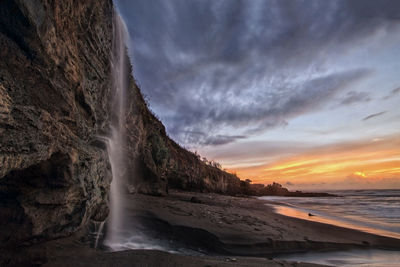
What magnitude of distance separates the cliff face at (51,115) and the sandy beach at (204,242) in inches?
25.2

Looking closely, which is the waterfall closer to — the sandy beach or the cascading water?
the cascading water

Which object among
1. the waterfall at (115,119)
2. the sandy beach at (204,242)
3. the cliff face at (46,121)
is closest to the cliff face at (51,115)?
the cliff face at (46,121)

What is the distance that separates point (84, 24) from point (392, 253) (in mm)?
10167

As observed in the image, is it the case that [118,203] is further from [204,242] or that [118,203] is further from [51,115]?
[51,115]

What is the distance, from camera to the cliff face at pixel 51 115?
2.74 metres

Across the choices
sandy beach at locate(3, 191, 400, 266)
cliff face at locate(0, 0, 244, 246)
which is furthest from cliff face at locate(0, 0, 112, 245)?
sandy beach at locate(3, 191, 400, 266)

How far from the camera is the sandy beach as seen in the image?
3535mm

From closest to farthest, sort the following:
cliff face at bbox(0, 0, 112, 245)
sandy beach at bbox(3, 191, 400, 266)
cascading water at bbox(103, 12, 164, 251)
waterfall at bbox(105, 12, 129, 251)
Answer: cliff face at bbox(0, 0, 112, 245) → sandy beach at bbox(3, 191, 400, 266) → cascading water at bbox(103, 12, 164, 251) → waterfall at bbox(105, 12, 129, 251)

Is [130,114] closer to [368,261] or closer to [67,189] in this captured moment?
[67,189]

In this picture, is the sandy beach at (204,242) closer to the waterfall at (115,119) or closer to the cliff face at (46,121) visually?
the waterfall at (115,119)

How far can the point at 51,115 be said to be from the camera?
11.6 feet

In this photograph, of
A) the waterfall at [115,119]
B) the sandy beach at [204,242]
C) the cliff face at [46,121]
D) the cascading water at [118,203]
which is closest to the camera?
the cliff face at [46,121]

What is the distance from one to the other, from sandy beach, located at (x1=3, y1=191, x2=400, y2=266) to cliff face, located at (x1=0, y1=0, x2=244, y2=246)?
25.2 inches

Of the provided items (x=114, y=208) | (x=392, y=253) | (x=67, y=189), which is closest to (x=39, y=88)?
(x=67, y=189)
